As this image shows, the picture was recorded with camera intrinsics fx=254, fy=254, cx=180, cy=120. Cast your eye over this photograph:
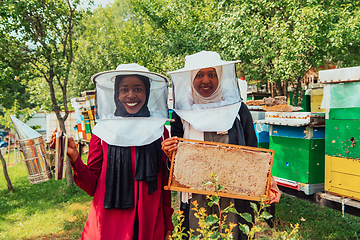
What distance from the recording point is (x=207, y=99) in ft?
6.95

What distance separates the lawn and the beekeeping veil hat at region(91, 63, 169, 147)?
2622 mm

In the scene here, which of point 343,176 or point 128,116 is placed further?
point 343,176

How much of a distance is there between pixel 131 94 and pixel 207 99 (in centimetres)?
63

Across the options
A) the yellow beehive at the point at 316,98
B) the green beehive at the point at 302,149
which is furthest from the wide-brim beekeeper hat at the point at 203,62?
the yellow beehive at the point at 316,98

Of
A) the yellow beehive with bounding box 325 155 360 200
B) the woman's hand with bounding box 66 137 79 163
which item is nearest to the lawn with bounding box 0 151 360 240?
the yellow beehive with bounding box 325 155 360 200

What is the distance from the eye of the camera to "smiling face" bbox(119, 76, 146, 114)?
2.04m

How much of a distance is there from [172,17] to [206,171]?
7849 millimetres

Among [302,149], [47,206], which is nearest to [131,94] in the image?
[302,149]

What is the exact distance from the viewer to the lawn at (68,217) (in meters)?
4.08

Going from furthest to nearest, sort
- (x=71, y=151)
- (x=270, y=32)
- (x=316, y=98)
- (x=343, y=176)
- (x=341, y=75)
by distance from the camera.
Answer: (x=316, y=98) → (x=270, y=32) → (x=343, y=176) → (x=341, y=75) → (x=71, y=151)

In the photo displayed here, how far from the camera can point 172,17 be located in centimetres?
858

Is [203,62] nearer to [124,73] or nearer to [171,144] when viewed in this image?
[124,73]

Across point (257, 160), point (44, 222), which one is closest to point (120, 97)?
point (257, 160)

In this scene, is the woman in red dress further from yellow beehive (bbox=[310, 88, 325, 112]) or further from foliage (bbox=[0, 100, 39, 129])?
yellow beehive (bbox=[310, 88, 325, 112])
